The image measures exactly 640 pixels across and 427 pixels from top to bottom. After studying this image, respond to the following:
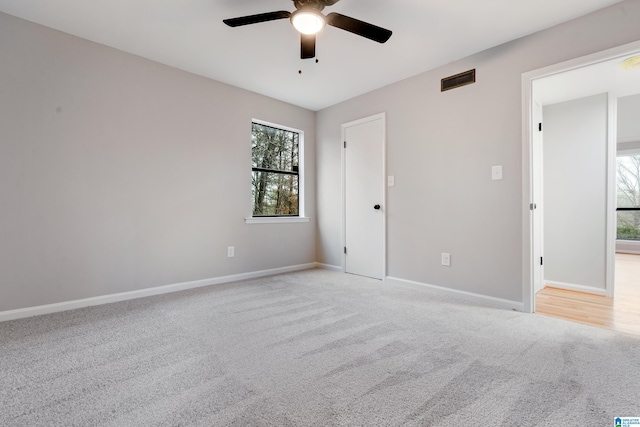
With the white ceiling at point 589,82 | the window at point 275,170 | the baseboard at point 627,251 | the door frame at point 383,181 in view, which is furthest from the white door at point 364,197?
the baseboard at point 627,251

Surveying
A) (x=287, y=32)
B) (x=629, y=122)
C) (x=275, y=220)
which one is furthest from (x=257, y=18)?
(x=629, y=122)

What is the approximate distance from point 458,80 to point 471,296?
86.1 inches

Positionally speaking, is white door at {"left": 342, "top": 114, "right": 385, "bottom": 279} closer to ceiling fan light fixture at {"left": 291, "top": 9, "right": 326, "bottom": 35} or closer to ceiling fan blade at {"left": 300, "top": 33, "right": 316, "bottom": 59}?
ceiling fan blade at {"left": 300, "top": 33, "right": 316, "bottom": 59}

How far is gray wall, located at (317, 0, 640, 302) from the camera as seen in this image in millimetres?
2395

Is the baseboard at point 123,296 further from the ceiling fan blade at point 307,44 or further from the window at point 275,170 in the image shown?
the ceiling fan blade at point 307,44

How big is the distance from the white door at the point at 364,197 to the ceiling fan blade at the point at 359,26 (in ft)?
5.38

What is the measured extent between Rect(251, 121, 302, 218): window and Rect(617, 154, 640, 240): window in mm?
7077

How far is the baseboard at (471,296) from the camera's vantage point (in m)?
2.58

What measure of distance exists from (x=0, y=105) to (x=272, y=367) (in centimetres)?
289

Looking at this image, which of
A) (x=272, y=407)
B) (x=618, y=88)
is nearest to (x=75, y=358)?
(x=272, y=407)

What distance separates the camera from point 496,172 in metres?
2.69

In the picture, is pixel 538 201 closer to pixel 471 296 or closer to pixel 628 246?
pixel 471 296

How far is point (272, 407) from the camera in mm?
1275

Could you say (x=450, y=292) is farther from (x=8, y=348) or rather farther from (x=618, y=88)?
(x=8, y=348)
